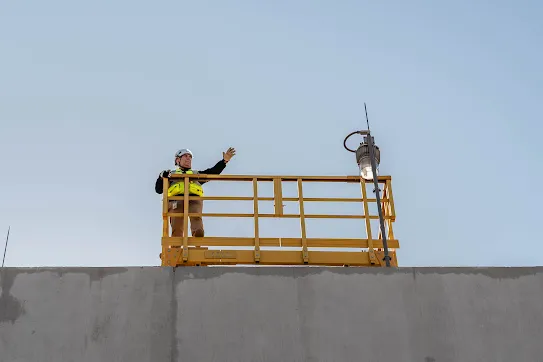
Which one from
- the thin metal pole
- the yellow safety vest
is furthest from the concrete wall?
the yellow safety vest

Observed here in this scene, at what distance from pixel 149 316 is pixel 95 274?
2.49ft

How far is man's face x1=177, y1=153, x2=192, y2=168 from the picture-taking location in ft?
32.7

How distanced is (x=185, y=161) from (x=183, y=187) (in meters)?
0.97

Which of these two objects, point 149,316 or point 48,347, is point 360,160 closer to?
point 149,316

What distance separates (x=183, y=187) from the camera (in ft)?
29.8

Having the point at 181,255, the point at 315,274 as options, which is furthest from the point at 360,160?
the point at 181,255

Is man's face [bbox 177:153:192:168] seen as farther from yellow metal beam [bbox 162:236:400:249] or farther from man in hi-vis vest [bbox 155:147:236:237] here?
yellow metal beam [bbox 162:236:400:249]

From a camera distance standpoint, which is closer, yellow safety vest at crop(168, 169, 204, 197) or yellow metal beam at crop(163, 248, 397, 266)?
yellow metal beam at crop(163, 248, 397, 266)

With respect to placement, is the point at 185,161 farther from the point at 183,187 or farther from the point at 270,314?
the point at 270,314

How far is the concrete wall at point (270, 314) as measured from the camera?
699 centimetres

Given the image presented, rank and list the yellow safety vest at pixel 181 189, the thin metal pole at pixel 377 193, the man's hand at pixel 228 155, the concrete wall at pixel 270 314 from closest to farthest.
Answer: the concrete wall at pixel 270 314, the thin metal pole at pixel 377 193, the yellow safety vest at pixel 181 189, the man's hand at pixel 228 155

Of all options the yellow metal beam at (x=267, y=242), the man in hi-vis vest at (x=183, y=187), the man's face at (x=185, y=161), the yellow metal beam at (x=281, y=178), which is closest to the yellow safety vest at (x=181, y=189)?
the man in hi-vis vest at (x=183, y=187)

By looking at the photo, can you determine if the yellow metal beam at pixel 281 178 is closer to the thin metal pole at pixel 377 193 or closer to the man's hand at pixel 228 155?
the thin metal pole at pixel 377 193

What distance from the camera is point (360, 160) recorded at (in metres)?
8.73
